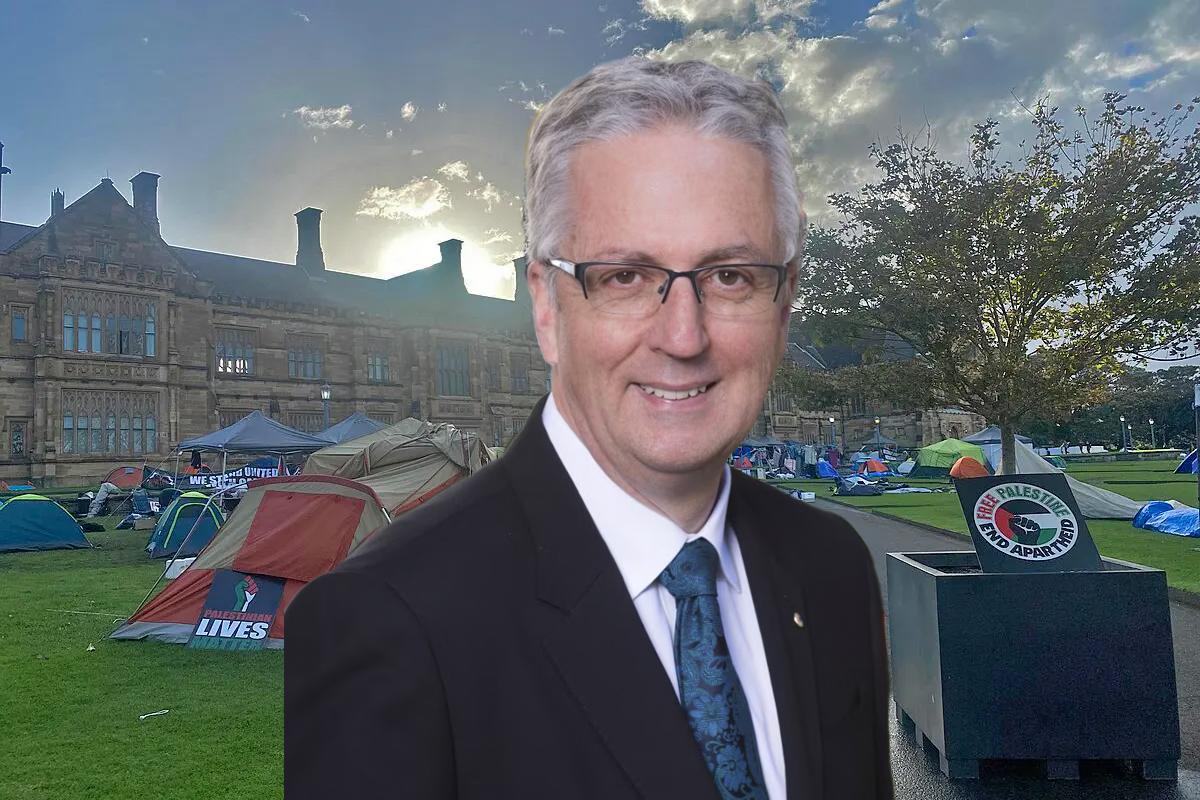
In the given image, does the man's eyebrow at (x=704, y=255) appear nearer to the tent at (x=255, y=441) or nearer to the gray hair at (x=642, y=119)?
the gray hair at (x=642, y=119)

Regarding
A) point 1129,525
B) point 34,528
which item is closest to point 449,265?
point 34,528

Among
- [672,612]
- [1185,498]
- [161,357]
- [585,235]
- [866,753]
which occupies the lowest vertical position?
[1185,498]

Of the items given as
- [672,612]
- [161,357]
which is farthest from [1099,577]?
[161,357]

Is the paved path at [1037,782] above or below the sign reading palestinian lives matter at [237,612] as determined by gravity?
below

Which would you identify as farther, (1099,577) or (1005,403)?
(1005,403)

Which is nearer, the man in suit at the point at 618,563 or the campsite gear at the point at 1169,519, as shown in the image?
the man in suit at the point at 618,563

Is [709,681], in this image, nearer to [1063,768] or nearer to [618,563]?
[618,563]

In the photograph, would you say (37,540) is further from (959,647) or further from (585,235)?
(585,235)

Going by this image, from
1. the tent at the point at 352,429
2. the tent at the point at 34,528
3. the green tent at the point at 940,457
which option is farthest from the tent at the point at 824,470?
the tent at the point at 34,528

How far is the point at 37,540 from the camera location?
17906 mm

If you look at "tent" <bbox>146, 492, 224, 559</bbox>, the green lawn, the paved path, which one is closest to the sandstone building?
"tent" <bbox>146, 492, 224, 559</bbox>

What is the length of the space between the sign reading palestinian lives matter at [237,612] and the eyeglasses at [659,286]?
8445 mm

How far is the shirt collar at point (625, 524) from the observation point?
1.40 meters

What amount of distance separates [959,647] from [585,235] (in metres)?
4.42
